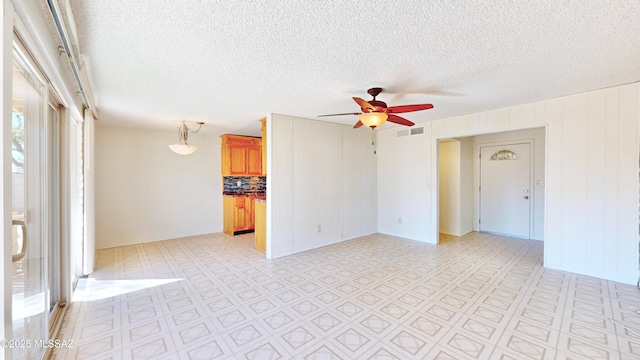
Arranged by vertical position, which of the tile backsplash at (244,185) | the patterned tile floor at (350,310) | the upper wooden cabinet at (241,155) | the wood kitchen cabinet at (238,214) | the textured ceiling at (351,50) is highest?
the textured ceiling at (351,50)

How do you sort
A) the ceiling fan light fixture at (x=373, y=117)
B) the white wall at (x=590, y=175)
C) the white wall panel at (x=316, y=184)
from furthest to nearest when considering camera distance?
the white wall panel at (x=316, y=184) < the white wall at (x=590, y=175) < the ceiling fan light fixture at (x=373, y=117)

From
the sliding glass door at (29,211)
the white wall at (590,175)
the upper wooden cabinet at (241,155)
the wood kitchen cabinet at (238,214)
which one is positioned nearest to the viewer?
the sliding glass door at (29,211)

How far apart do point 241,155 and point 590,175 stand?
6.21 m

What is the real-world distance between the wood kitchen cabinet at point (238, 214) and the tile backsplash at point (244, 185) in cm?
36

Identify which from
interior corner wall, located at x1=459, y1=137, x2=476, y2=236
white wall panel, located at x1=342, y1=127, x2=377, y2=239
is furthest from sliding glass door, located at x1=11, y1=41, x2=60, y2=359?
interior corner wall, located at x1=459, y1=137, x2=476, y2=236

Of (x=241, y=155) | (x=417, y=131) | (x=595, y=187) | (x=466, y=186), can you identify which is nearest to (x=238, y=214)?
(x=241, y=155)

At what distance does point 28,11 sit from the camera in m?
1.33

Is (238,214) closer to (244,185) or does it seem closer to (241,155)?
(244,185)

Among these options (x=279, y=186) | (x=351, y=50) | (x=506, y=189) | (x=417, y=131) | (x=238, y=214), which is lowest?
(x=238, y=214)

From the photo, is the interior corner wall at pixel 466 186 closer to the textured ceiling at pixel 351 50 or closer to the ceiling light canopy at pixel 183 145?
the textured ceiling at pixel 351 50

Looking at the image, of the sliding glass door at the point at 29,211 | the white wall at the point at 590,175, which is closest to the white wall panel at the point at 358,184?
the white wall at the point at 590,175

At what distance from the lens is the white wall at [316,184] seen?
432 centimetres

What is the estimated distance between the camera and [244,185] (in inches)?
273

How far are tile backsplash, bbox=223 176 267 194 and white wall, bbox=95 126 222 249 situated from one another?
212 mm
